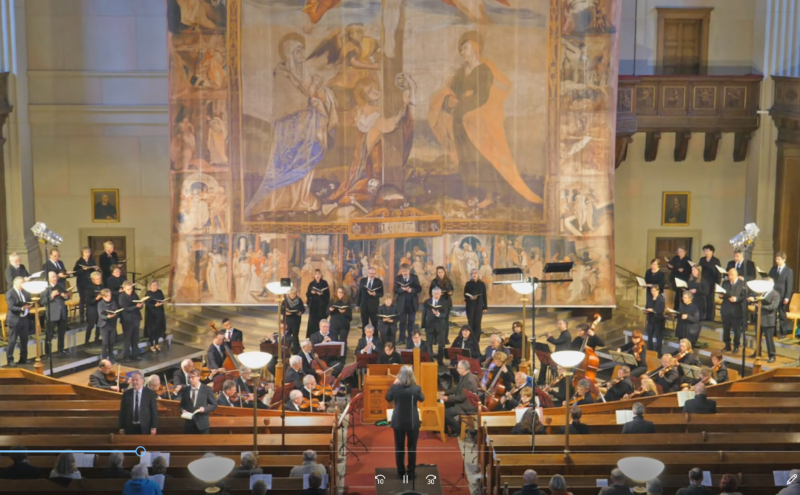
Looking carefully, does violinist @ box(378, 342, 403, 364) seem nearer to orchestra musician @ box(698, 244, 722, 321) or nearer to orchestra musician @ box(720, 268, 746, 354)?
orchestra musician @ box(720, 268, 746, 354)

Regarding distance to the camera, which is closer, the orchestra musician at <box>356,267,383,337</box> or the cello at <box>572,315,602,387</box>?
the cello at <box>572,315,602,387</box>

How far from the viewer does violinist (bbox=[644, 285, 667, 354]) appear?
60.3ft

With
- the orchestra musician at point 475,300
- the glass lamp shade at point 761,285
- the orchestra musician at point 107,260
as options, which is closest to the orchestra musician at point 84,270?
the orchestra musician at point 107,260

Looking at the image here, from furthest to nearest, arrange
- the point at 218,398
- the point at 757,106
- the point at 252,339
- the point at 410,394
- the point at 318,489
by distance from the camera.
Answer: the point at 757,106 → the point at 252,339 → the point at 218,398 → the point at 410,394 → the point at 318,489

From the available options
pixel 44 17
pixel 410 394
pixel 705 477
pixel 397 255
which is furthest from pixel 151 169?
pixel 705 477

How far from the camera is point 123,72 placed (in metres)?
22.1

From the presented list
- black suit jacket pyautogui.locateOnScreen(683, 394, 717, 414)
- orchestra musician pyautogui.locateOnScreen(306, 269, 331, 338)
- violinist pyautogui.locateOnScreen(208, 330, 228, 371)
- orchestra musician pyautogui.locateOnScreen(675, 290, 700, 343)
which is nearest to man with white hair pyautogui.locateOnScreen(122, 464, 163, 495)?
violinist pyautogui.locateOnScreen(208, 330, 228, 371)

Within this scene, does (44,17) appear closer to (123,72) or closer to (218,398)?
(123,72)

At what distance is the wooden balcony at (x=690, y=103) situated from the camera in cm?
2134

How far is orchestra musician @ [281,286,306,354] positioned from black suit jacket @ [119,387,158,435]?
5.32 m

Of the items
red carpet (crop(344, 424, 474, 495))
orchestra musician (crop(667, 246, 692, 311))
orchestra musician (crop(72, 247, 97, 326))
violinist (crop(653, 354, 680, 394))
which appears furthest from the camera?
orchestra musician (crop(667, 246, 692, 311))

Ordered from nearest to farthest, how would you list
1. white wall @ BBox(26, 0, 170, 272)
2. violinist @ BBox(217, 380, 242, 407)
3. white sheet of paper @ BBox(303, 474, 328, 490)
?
white sheet of paper @ BBox(303, 474, 328, 490), violinist @ BBox(217, 380, 242, 407), white wall @ BBox(26, 0, 170, 272)

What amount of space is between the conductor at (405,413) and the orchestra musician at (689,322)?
6.71 meters

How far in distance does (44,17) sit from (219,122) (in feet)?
16.0
